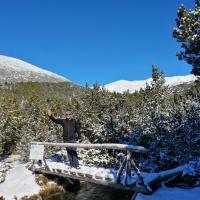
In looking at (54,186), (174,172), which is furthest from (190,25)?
(54,186)

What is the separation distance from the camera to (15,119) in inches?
1359

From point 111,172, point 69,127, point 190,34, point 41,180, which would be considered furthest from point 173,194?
point 190,34

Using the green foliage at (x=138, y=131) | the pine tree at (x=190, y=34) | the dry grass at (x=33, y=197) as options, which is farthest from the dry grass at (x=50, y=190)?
the pine tree at (x=190, y=34)

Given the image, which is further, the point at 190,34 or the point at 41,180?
the point at 190,34

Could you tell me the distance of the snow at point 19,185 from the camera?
14.0m

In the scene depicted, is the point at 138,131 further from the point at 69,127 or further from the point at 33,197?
the point at 33,197

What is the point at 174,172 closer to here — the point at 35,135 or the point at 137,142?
→ the point at 137,142

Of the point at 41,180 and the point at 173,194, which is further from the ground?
the point at 173,194

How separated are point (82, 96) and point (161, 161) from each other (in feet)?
62.9

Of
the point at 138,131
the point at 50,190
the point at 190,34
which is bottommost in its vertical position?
the point at 50,190

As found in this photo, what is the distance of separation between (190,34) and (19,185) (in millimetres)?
11500

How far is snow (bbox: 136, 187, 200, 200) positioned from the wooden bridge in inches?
9.9

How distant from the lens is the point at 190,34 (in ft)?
59.6

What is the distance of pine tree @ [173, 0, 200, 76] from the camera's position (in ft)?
58.0
